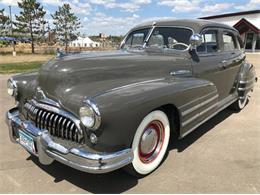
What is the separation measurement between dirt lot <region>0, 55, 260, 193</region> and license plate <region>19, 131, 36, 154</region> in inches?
14.5

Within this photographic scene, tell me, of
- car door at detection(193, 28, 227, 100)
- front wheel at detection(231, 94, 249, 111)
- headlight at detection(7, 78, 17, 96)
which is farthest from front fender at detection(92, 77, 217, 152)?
front wheel at detection(231, 94, 249, 111)

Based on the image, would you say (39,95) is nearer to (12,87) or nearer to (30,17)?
(12,87)

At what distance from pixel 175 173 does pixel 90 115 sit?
52.8 inches

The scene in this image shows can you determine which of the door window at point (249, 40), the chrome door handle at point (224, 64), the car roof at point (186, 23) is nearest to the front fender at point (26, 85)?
the car roof at point (186, 23)

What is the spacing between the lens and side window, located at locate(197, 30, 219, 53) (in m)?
4.42

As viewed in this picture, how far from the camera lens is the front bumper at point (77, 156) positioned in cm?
254

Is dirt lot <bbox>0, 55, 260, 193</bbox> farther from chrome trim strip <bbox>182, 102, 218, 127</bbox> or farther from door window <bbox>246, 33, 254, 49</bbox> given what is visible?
door window <bbox>246, 33, 254, 49</bbox>

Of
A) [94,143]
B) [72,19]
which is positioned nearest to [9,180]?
[94,143]

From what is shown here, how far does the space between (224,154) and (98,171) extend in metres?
2.00

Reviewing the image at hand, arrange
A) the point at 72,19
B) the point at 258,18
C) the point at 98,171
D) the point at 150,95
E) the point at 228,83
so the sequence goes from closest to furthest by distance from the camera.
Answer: the point at 98,171, the point at 150,95, the point at 228,83, the point at 258,18, the point at 72,19

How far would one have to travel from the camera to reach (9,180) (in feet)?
10.2

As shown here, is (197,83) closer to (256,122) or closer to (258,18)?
(256,122)

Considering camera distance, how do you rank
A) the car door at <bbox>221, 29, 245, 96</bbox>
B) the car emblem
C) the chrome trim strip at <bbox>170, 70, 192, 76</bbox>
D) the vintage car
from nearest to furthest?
the vintage car < the car emblem < the chrome trim strip at <bbox>170, 70, 192, 76</bbox> < the car door at <bbox>221, 29, 245, 96</bbox>

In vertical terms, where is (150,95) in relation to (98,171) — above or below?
above
